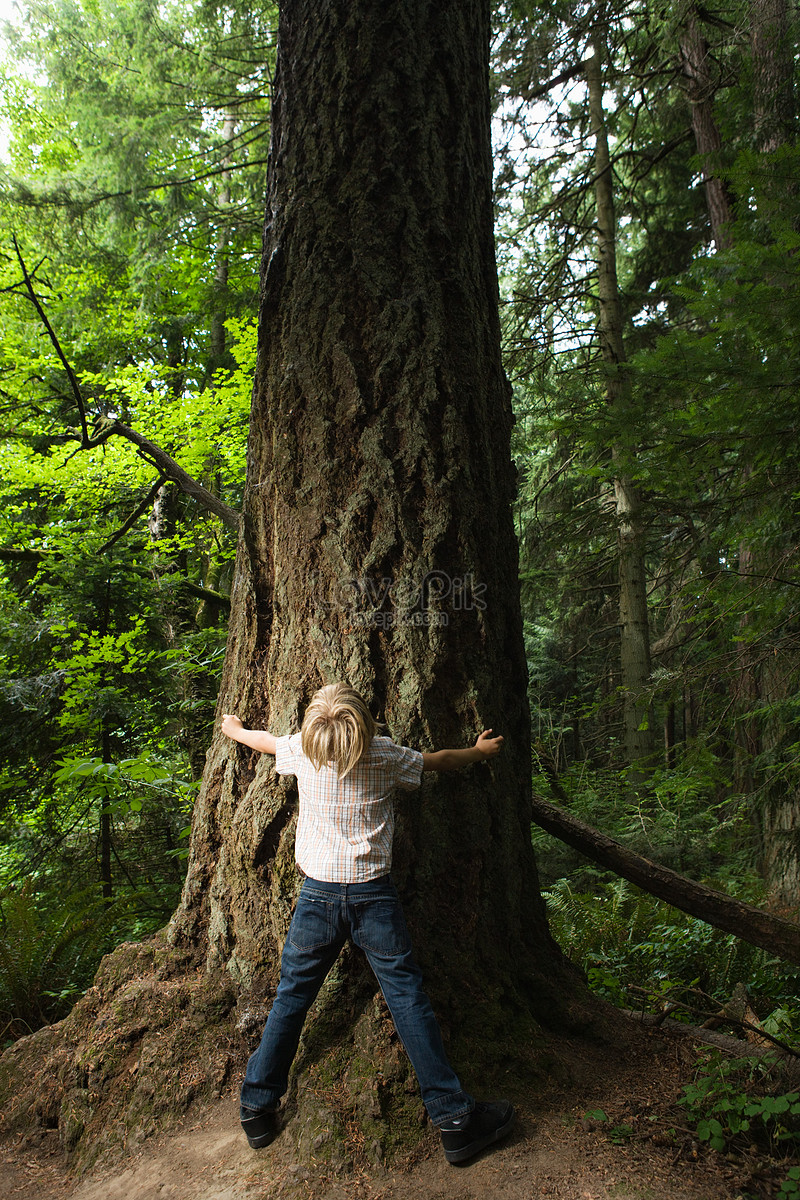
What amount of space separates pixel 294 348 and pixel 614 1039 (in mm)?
3395

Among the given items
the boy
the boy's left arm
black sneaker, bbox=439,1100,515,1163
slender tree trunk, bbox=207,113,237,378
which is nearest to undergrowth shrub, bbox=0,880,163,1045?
the boy

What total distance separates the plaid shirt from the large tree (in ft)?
0.58

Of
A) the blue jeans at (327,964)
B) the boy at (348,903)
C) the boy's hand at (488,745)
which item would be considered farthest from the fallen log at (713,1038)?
the boy's hand at (488,745)

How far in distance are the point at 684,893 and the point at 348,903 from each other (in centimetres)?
162

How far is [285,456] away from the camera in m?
2.96

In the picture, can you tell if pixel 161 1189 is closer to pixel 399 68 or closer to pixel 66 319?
pixel 399 68

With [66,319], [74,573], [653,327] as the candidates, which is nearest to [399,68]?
[74,573]

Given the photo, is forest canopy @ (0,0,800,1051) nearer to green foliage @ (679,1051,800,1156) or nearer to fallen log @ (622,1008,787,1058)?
fallen log @ (622,1008,787,1058)

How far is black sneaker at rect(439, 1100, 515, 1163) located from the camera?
2.11m

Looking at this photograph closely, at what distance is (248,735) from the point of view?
273 cm

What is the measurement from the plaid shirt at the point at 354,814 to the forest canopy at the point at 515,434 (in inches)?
80.7

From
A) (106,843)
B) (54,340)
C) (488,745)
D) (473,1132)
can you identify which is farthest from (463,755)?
(106,843)

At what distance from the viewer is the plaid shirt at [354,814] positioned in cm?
238

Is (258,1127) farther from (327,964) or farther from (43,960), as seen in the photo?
(43,960)
